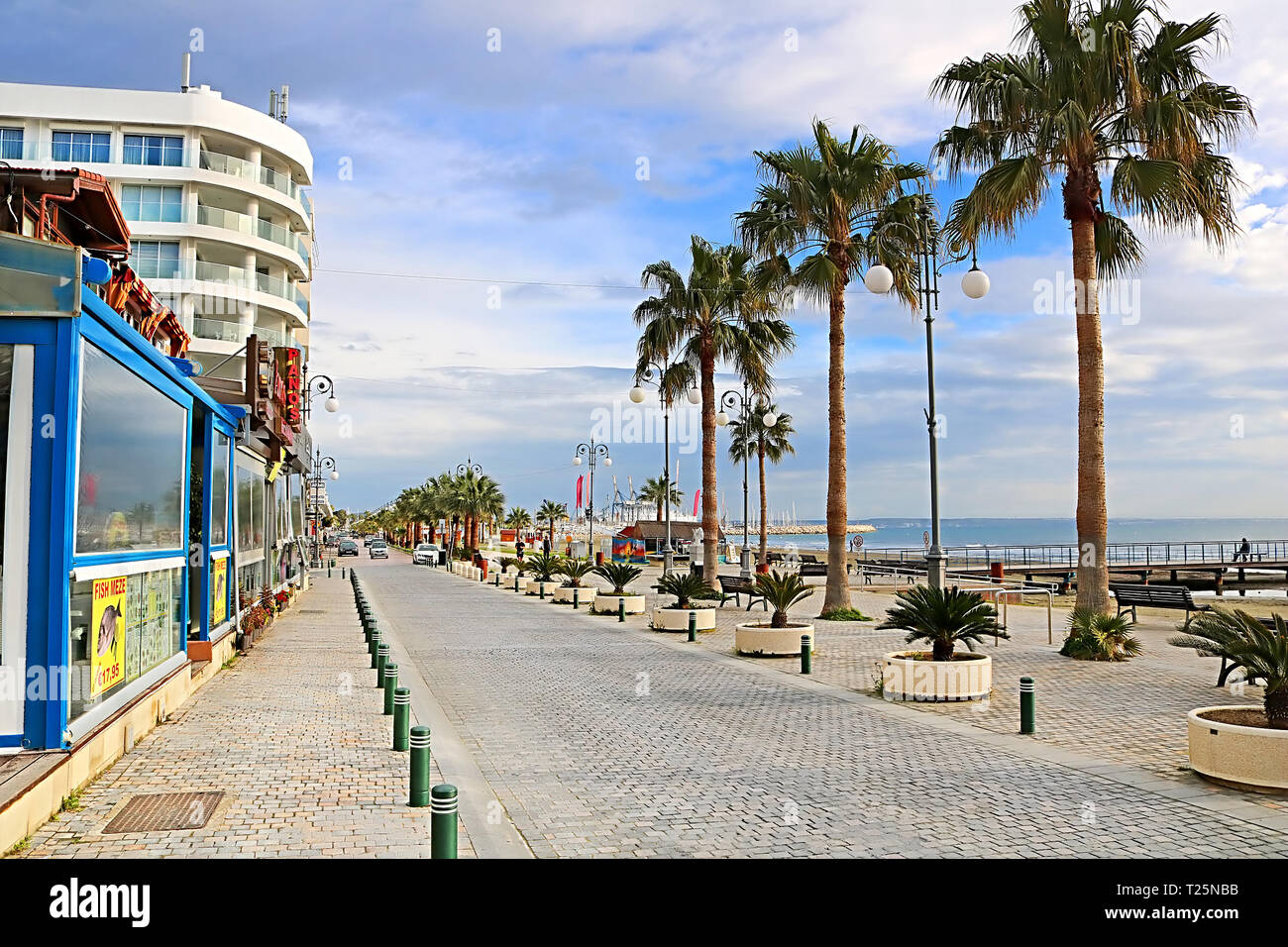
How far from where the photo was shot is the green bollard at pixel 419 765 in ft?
24.8

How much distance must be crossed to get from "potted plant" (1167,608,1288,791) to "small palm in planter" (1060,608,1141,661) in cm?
726

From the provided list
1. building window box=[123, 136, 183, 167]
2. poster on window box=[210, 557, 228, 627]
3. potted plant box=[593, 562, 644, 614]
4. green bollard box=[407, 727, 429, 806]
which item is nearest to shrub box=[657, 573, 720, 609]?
potted plant box=[593, 562, 644, 614]

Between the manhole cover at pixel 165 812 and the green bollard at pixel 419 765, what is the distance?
1.41m

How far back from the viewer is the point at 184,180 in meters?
42.4

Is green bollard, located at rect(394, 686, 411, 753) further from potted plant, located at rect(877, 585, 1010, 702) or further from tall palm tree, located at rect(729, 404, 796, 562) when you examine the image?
tall palm tree, located at rect(729, 404, 796, 562)

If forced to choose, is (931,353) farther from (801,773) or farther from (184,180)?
(184,180)

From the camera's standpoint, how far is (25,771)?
691 cm

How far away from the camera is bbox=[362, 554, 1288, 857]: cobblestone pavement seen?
6.79 metres

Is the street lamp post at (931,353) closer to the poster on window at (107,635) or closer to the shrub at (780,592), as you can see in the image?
the shrub at (780,592)

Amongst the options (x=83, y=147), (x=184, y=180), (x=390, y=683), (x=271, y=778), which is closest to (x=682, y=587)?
(x=390, y=683)

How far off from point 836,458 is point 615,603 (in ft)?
24.1

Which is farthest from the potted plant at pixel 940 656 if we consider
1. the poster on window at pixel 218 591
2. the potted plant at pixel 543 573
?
the potted plant at pixel 543 573

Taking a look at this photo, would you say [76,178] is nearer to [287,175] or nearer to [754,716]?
[754,716]
